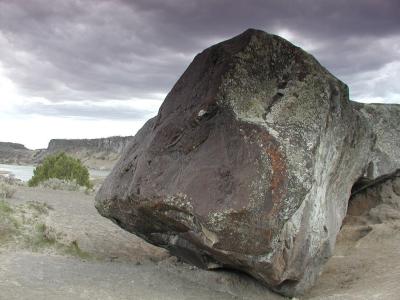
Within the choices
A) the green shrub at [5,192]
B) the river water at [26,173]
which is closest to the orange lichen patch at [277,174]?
the green shrub at [5,192]

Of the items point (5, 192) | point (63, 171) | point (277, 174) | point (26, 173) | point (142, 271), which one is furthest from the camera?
point (26, 173)

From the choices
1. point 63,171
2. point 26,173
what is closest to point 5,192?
point 63,171

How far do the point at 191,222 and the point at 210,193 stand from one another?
1.75 ft

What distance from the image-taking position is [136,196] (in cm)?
725

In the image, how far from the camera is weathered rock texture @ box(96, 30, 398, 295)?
20.2 feet

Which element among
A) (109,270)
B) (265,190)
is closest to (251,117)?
(265,190)

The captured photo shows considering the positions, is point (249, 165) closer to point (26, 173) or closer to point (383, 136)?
point (383, 136)

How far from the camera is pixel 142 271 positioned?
8.44 metres

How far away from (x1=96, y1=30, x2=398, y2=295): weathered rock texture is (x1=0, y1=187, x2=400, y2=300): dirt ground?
1.45 feet

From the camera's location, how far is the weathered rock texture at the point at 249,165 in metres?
6.16

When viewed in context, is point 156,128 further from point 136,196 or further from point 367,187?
point 367,187

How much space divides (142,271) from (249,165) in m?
3.36

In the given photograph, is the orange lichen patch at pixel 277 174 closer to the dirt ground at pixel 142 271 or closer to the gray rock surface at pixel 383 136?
the dirt ground at pixel 142 271

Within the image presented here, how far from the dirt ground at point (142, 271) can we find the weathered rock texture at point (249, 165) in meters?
0.44
